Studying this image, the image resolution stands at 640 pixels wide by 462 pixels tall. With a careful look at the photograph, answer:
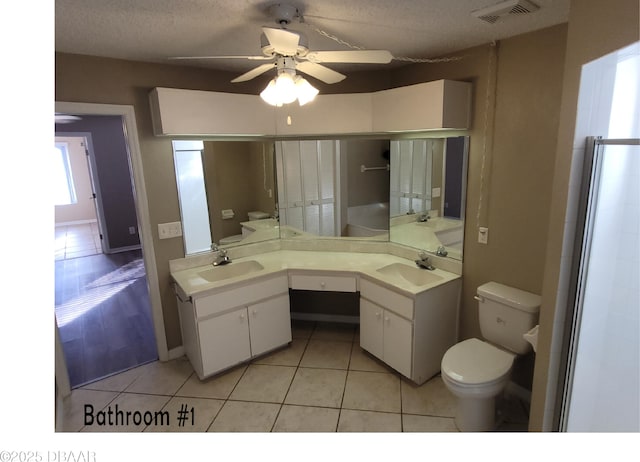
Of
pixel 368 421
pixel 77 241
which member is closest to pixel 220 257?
pixel 368 421

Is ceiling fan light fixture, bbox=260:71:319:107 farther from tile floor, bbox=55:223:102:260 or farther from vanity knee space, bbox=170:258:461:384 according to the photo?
tile floor, bbox=55:223:102:260

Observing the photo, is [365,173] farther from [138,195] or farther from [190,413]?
[190,413]

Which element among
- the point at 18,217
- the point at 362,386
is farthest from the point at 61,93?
the point at 362,386

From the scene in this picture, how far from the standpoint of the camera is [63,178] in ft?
26.0

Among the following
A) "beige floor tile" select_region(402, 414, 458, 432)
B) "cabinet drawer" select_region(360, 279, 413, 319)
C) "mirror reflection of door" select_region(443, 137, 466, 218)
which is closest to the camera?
"beige floor tile" select_region(402, 414, 458, 432)

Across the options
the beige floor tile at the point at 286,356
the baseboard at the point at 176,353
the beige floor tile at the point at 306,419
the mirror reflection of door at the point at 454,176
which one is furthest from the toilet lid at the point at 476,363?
the baseboard at the point at 176,353

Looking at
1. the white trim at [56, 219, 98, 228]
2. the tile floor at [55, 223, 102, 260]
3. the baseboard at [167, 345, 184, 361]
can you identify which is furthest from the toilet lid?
the white trim at [56, 219, 98, 228]

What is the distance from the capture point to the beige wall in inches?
41.8

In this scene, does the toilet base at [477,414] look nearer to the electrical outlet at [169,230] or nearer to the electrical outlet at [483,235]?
the electrical outlet at [483,235]

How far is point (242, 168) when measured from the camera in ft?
9.86

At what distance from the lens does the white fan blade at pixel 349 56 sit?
1525 millimetres

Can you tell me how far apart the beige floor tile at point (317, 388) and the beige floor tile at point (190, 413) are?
498 mm

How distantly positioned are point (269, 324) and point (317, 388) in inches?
24.0

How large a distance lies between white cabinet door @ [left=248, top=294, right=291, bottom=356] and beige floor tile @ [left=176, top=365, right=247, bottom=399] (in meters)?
0.22
